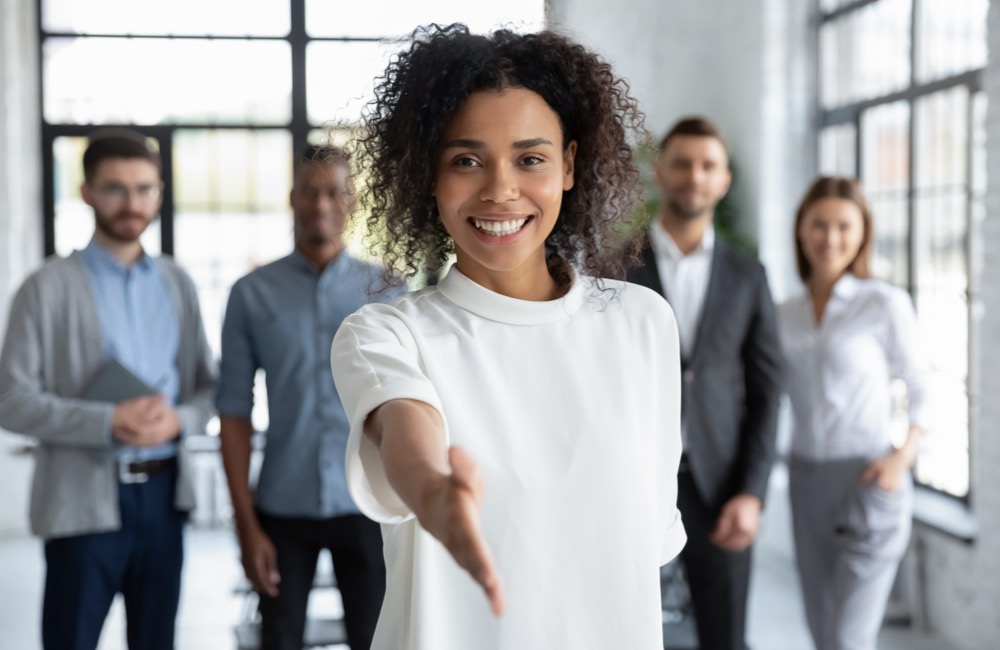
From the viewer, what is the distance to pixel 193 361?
333 centimetres

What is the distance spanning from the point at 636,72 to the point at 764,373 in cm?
500

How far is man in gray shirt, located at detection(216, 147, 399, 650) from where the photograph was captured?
9.61ft

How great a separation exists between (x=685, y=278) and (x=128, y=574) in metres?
1.72

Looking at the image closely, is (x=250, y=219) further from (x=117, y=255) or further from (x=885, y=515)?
(x=885, y=515)

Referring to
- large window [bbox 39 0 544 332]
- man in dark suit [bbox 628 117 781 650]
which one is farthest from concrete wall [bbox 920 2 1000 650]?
large window [bbox 39 0 544 332]

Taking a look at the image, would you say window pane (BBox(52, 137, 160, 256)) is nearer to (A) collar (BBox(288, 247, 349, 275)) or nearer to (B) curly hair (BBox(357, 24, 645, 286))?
(A) collar (BBox(288, 247, 349, 275))

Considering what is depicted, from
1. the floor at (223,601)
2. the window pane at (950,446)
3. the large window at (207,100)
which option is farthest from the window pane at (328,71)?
the window pane at (950,446)

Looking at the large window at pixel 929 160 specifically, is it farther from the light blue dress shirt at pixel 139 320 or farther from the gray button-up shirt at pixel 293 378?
the light blue dress shirt at pixel 139 320

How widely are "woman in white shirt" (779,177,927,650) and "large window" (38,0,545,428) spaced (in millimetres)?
4421

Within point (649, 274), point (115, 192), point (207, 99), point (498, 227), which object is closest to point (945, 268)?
point (649, 274)

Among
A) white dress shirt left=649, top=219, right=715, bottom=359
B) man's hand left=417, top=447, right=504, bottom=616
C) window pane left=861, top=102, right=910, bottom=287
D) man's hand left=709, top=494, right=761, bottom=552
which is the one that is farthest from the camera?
window pane left=861, top=102, right=910, bottom=287

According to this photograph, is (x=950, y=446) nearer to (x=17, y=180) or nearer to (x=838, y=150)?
(x=838, y=150)

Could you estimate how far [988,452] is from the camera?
435 centimetres

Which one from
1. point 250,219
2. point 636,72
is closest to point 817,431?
point 636,72
